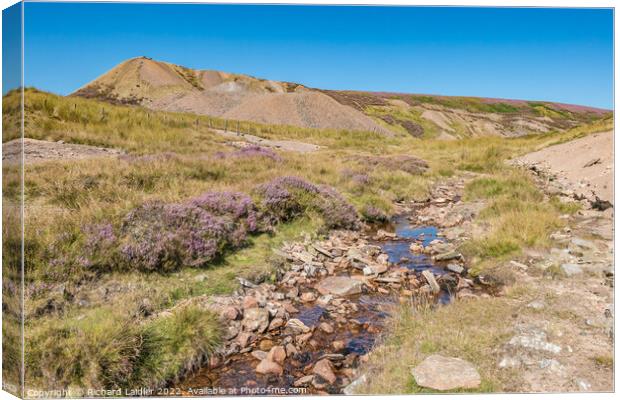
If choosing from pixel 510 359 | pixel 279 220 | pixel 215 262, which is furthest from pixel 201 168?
pixel 510 359

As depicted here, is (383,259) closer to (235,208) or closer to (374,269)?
(374,269)

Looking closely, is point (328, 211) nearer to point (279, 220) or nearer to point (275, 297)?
point (279, 220)

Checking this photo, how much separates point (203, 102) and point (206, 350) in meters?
57.1

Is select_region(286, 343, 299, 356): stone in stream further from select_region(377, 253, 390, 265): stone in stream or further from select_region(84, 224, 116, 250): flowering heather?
select_region(377, 253, 390, 265): stone in stream

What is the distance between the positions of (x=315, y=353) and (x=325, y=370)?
1.41ft

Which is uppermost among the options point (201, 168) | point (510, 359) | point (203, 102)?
point (203, 102)

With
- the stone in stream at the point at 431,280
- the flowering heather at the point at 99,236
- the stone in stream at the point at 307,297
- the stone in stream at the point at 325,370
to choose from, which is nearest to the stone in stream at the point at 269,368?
the stone in stream at the point at 325,370

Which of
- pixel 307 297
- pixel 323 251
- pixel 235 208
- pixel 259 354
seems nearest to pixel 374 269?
pixel 323 251

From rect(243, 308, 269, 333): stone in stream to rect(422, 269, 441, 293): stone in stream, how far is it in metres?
3.05

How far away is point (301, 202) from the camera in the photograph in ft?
31.9

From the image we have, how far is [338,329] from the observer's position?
5.54 metres

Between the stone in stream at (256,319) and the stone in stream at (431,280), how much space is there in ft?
A: 10.0

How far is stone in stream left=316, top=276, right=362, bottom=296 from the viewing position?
6684 millimetres

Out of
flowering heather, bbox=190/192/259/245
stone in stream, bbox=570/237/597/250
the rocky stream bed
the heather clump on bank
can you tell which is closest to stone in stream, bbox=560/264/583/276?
stone in stream, bbox=570/237/597/250
